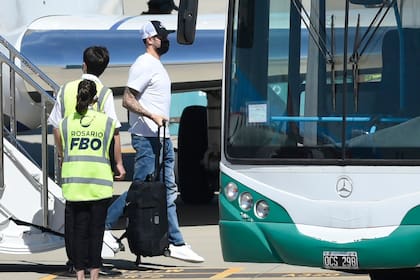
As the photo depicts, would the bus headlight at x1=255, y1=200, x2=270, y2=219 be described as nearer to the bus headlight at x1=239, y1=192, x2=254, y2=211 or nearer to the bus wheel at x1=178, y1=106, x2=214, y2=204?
the bus headlight at x1=239, y1=192, x2=254, y2=211

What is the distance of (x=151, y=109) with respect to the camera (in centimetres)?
1090

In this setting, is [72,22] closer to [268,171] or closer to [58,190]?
[58,190]

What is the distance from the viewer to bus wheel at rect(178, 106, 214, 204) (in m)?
15.8

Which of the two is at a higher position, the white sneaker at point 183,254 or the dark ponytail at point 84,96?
the dark ponytail at point 84,96

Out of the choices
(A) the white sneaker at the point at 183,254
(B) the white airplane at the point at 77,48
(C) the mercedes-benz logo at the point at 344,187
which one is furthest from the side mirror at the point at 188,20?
(B) the white airplane at the point at 77,48

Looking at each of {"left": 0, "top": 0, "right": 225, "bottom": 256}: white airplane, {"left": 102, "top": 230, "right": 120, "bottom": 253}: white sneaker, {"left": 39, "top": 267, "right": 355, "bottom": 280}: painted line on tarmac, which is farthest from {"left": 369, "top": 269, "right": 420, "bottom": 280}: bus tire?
{"left": 0, "top": 0, "right": 225, "bottom": 256}: white airplane

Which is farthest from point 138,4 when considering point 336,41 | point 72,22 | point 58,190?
point 336,41

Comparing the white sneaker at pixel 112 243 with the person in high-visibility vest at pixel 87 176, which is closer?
the person in high-visibility vest at pixel 87 176

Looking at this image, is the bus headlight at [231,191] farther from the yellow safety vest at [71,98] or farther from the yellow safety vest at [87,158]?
the yellow safety vest at [71,98]

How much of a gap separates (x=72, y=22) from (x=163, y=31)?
4.97 m

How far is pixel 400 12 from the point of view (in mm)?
8625

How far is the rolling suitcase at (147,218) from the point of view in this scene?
1051 centimetres

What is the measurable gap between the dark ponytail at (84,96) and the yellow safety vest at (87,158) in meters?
0.06

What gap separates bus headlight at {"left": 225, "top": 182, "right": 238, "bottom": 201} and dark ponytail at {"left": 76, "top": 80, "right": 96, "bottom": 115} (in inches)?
53.0
